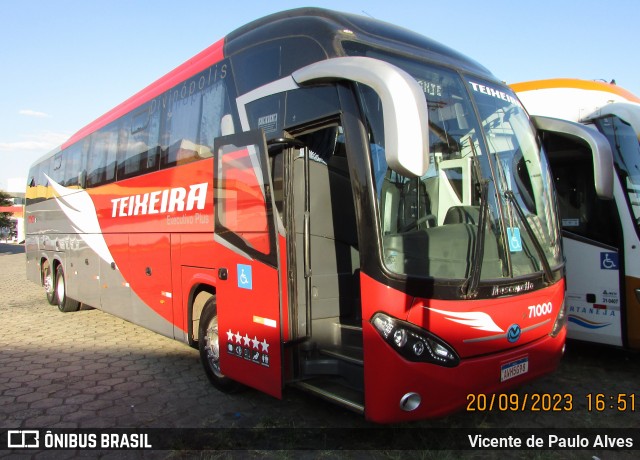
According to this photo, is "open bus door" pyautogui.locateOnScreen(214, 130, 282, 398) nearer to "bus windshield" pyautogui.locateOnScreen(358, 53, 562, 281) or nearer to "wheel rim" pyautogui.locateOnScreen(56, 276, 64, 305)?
"bus windshield" pyautogui.locateOnScreen(358, 53, 562, 281)

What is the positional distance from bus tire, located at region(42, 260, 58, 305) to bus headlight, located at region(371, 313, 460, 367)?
936cm

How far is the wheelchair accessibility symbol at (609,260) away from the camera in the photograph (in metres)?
5.63

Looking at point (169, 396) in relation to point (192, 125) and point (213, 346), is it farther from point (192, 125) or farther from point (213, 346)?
point (192, 125)

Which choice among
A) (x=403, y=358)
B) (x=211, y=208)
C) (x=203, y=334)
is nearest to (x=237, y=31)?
(x=211, y=208)

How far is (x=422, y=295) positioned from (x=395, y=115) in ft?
4.21

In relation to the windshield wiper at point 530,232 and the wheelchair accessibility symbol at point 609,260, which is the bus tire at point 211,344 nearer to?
the windshield wiper at point 530,232

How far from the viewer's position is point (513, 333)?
149 inches

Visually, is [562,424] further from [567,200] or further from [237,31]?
[237,31]

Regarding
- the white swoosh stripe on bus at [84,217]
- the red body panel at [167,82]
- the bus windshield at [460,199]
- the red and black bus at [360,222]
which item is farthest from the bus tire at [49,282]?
the bus windshield at [460,199]

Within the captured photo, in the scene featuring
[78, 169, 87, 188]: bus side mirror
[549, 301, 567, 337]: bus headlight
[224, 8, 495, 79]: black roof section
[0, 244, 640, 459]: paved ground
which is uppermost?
[224, 8, 495, 79]: black roof section

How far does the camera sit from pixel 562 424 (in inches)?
170

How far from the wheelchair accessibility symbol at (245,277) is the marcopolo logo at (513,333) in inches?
87.7

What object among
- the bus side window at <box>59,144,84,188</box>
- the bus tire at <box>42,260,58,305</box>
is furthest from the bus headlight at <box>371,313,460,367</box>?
the bus tire at <box>42,260,58,305</box>

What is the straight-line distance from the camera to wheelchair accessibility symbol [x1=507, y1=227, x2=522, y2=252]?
381cm
